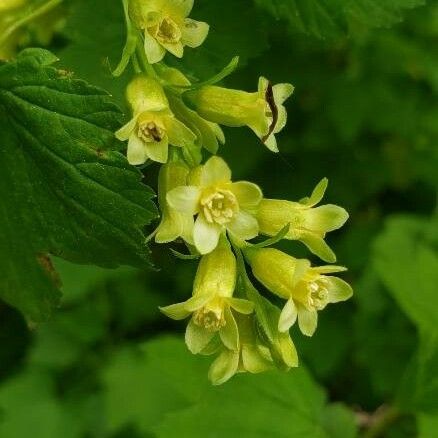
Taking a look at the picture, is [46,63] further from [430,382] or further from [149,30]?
[430,382]

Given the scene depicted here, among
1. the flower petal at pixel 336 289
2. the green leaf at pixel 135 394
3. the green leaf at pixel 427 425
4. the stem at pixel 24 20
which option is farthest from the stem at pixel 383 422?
the stem at pixel 24 20

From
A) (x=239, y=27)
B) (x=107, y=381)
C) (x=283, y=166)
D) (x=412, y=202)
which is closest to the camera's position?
(x=239, y=27)

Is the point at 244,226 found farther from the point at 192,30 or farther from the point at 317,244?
the point at 192,30

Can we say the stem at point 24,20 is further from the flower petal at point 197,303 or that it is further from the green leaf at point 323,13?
the flower petal at point 197,303

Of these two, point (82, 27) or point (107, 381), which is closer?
point (82, 27)

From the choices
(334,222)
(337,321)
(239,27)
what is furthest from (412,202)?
(334,222)

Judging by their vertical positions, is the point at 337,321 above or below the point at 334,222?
below
